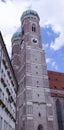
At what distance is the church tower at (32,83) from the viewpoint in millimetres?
46719

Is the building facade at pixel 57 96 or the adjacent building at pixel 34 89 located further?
the building facade at pixel 57 96

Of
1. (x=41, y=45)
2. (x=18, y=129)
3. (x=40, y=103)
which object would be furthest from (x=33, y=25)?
(x=18, y=129)

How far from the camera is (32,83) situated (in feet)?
167

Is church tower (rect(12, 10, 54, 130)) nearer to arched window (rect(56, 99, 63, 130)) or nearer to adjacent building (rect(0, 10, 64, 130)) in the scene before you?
adjacent building (rect(0, 10, 64, 130))

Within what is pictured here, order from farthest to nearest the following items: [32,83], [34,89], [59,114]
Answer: [59,114], [32,83], [34,89]

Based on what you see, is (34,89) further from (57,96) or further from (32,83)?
(57,96)

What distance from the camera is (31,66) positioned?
175 feet

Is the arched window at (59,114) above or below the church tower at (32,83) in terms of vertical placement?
below

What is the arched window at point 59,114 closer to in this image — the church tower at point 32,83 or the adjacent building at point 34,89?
the adjacent building at point 34,89

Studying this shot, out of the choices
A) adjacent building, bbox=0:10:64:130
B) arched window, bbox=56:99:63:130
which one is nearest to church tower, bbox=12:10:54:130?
adjacent building, bbox=0:10:64:130

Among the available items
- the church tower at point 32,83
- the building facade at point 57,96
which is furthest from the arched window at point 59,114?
the church tower at point 32,83

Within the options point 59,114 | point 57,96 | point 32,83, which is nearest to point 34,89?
point 32,83

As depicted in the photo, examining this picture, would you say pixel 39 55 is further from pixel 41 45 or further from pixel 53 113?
pixel 53 113

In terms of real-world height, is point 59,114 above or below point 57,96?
below
